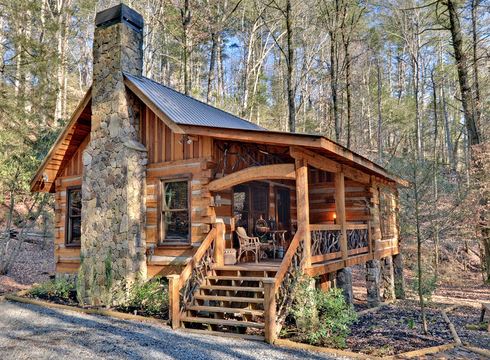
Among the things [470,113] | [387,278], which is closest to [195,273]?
[387,278]

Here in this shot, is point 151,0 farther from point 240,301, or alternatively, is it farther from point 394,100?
point 240,301

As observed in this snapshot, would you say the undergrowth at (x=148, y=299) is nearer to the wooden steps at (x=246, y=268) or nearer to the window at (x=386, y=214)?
the wooden steps at (x=246, y=268)

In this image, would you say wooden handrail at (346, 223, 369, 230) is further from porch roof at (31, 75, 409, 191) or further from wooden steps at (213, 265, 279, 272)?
wooden steps at (213, 265, 279, 272)

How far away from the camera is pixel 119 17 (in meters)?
9.57

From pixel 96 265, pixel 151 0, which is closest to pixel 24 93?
pixel 96 265

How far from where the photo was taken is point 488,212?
12867 mm

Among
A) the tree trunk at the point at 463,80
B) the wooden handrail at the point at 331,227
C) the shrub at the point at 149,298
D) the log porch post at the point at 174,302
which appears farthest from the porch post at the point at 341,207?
the tree trunk at the point at 463,80

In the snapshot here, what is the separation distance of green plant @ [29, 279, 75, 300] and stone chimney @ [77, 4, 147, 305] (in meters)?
1.05

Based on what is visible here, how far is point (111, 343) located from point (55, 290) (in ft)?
16.3

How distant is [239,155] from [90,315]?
15.4 feet

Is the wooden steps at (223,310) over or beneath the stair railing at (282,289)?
beneath

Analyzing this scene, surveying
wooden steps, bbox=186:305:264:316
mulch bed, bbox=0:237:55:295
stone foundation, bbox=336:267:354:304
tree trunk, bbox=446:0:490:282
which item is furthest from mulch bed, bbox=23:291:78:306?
tree trunk, bbox=446:0:490:282

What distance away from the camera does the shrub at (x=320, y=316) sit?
20.2 ft

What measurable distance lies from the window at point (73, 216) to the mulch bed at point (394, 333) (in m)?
7.91
